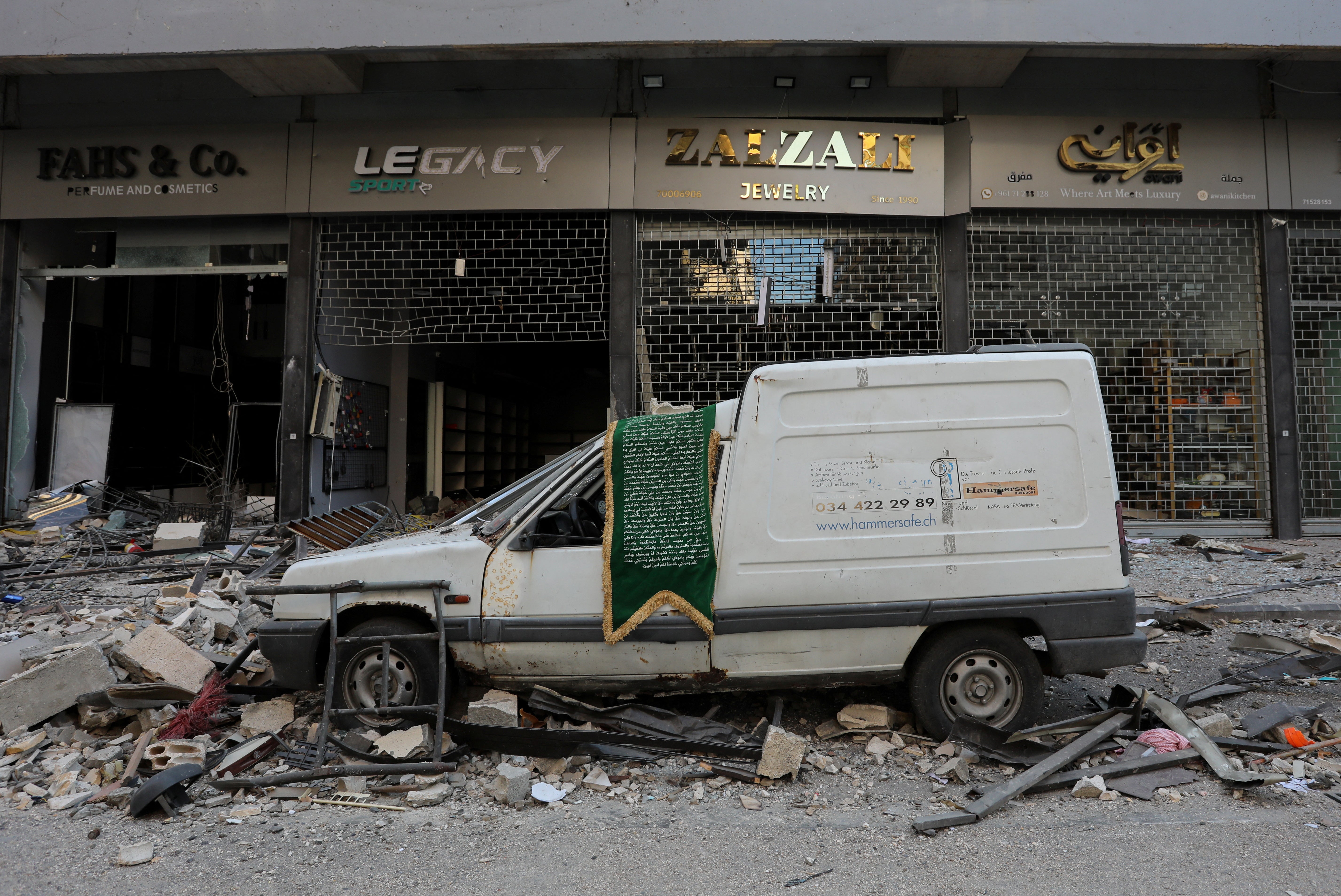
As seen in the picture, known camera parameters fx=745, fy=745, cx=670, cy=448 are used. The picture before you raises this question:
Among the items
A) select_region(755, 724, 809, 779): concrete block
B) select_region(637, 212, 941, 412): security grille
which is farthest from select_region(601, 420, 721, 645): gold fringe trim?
select_region(637, 212, 941, 412): security grille

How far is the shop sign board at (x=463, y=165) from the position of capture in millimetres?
9977

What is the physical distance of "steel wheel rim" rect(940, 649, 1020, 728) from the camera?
161 inches

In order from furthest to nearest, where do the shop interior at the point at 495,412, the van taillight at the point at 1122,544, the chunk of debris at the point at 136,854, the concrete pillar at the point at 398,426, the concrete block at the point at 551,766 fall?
the shop interior at the point at 495,412, the concrete pillar at the point at 398,426, the van taillight at the point at 1122,544, the concrete block at the point at 551,766, the chunk of debris at the point at 136,854

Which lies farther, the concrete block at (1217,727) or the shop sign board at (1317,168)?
the shop sign board at (1317,168)

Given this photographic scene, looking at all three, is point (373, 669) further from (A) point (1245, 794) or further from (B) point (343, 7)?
(B) point (343, 7)

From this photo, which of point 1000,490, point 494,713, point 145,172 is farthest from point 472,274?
point 1000,490

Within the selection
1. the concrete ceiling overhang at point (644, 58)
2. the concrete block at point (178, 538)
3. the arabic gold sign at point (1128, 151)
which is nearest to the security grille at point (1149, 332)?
the arabic gold sign at point (1128, 151)

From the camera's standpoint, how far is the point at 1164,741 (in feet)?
13.0

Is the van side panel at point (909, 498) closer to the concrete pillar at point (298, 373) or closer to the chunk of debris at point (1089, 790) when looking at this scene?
the chunk of debris at point (1089, 790)

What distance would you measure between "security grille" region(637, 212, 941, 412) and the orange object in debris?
22.3ft

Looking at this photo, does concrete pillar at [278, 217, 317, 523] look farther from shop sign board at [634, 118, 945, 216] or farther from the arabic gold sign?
the arabic gold sign

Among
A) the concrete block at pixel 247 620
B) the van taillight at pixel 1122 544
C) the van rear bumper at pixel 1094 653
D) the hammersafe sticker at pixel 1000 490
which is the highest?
the hammersafe sticker at pixel 1000 490

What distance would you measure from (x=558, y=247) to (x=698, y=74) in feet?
9.86

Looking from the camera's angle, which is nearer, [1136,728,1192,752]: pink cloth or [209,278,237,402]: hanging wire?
[1136,728,1192,752]: pink cloth
